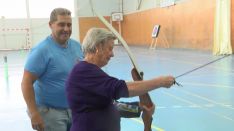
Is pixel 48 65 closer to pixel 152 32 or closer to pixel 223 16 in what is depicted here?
pixel 223 16

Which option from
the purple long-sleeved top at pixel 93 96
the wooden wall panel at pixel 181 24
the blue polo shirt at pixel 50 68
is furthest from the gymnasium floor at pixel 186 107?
the wooden wall panel at pixel 181 24

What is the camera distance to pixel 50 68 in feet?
10.3

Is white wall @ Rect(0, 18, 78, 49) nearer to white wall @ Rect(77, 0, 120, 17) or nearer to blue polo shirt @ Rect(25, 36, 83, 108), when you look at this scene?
white wall @ Rect(77, 0, 120, 17)

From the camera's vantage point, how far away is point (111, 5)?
116ft

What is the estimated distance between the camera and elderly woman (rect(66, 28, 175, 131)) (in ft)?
7.32

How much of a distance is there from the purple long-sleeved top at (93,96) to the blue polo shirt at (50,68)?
73 cm

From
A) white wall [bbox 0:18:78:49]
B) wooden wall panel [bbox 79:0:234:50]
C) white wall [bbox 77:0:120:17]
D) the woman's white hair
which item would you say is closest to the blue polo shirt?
the woman's white hair

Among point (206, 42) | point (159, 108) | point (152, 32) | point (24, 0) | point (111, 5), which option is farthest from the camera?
point (111, 5)

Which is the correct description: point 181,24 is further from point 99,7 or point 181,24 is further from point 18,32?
point 18,32

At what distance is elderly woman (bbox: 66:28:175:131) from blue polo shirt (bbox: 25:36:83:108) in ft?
2.43

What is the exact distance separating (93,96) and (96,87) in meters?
0.07

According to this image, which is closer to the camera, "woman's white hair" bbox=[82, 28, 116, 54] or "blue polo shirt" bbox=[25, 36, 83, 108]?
"woman's white hair" bbox=[82, 28, 116, 54]

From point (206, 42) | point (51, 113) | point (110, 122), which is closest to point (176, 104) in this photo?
point (51, 113)

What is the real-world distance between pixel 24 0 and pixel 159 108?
28.1 m
